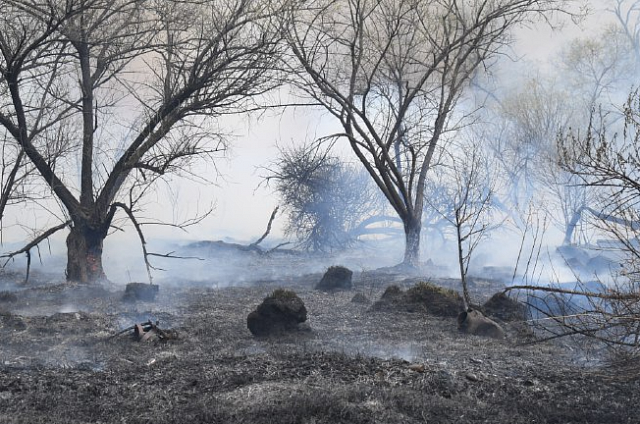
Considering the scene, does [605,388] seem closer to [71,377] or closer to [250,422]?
[250,422]

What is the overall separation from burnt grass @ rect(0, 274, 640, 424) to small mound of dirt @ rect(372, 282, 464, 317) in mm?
221

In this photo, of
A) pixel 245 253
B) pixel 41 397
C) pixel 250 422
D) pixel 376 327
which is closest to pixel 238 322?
pixel 376 327

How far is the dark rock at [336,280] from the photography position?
13.0 m

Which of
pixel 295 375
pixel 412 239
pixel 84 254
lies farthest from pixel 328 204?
pixel 295 375

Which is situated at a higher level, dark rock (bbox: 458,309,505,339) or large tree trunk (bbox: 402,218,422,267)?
large tree trunk (bbox: 402,218,422,267)

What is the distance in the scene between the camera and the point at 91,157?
12867mm

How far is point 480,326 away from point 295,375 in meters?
3.20

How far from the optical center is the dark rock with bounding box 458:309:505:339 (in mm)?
8367

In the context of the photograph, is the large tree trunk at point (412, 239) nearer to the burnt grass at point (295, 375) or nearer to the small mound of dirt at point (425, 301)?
the small mound of dirt at point (425, 301)

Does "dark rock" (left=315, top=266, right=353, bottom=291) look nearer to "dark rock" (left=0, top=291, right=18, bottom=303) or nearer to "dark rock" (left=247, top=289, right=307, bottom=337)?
"dark rock" (left=247, top=289, right=307, bottom=337)

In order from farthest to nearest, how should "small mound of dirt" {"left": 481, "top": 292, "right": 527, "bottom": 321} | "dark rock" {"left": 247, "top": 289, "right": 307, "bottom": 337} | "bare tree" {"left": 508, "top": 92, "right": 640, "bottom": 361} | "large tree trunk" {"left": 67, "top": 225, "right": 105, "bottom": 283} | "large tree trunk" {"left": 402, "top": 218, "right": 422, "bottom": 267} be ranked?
"large tree trunk" {"left": 402, "top": 218, "right": 422, "bottom": 267} → "large tree trunk" {"left": 67, "top": 225, "right": 105, "bottom": 283} → "small mound of dirt" {"left": 481, "top": 292, "right": 527, "bottom": 321} → "dark rock" {"left": 247, "top": 289, "right": 307, "bottom": 337} → "bare tree" {"left": 508, "top": 92, "right": 640, "bottom": 361}

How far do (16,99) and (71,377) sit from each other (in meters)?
5.87

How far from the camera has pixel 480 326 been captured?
27.7 feet

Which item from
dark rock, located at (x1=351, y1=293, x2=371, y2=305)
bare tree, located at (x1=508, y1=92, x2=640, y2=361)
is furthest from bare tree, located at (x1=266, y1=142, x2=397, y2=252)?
bare tree, located at (x1=508, y1=92, x2=640, y2=361)
